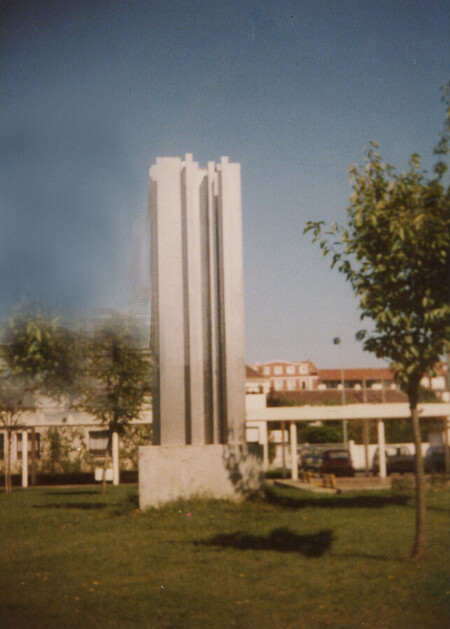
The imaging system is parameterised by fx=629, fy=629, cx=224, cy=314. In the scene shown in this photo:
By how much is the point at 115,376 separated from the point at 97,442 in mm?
10553

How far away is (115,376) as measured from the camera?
19.2 m

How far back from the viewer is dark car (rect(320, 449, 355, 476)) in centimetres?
2677

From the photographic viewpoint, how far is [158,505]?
10805 millimetres

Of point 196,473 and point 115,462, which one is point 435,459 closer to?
point 115,462

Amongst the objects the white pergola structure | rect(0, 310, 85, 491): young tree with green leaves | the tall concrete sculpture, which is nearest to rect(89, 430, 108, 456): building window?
the white pergola structure

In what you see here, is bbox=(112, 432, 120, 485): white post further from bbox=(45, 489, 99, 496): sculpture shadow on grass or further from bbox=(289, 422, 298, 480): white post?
bbox=(289, 422, 298, 480): white post

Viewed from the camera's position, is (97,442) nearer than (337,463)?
No

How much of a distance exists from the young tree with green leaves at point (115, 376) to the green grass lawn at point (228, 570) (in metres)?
8.04

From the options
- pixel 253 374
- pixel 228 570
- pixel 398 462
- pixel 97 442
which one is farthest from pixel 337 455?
pixel 228 570

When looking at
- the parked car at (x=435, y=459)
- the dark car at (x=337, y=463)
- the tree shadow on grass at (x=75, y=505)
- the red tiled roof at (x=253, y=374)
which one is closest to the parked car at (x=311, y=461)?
the dark car at (x=337, y=463)

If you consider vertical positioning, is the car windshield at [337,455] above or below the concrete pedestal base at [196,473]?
below

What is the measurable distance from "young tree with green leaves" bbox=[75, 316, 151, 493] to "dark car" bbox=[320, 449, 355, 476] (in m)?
10.1

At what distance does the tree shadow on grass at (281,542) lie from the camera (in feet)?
23.8

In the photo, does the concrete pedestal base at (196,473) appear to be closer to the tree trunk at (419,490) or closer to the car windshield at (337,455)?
the tree trunk at (419,490)
